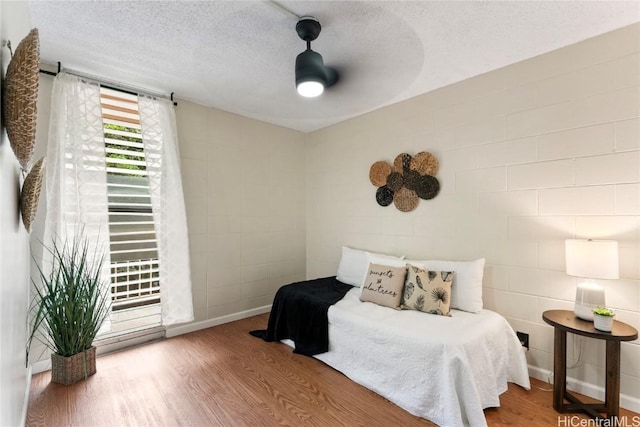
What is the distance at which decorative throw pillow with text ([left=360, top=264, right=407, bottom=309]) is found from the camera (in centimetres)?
256

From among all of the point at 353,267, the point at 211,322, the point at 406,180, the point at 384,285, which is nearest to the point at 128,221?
the point at 211,322

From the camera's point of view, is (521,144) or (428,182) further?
(428,182)

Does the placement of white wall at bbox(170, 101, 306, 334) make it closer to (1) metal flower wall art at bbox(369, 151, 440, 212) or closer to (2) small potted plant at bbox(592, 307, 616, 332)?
(1) metal flower wall art at bbox(369, 151, 440, 212)

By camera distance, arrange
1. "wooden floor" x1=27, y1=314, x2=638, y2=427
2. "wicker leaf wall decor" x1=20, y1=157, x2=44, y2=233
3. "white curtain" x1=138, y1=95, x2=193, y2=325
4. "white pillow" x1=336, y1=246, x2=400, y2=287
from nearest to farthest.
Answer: "wicker leaf wall decor" x1=20, y1=157, x2=44, y2=233 → "wooden floor" x1=27, y1=314, x2=638, y2=427 → "white curtain" x1=138, y1=95, x2=193, y2=325 → "white pillow" x1=336, y1=246, x2=400, y2=287

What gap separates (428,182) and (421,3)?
157 centimetres

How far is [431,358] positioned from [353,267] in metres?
1.52

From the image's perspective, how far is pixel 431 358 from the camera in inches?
74.0

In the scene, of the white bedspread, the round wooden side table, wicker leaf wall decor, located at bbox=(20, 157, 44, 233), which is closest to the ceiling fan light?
wicker leaf wall decor, located at bbox=(20, 157, 44, 233)

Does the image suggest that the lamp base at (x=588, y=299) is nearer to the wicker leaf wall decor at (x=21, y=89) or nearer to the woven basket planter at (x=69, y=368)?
the wicker leaf wall decor at (x=21, y=89)

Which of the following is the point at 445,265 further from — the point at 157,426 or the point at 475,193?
the point at 157,426

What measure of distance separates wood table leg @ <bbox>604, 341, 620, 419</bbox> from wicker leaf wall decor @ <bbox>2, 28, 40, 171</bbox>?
314 cm

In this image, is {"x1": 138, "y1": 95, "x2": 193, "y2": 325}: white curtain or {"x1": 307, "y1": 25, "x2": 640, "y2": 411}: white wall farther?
{"x1": 138, "y1": 95, "x2": 193, "y2": 325}: white curtain

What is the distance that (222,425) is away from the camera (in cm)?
181

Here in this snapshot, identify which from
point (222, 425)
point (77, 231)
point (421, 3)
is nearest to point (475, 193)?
point (421, 3)
